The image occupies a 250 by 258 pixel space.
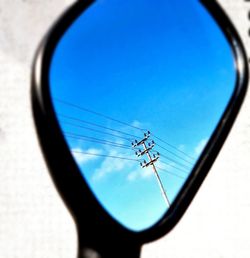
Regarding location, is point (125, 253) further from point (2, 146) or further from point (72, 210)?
point (2, 146)

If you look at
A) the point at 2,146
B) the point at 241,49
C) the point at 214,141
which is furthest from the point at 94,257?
the point at 2,146

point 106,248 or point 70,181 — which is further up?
point 70,181

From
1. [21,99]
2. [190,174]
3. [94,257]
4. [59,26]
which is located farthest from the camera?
[21,99]

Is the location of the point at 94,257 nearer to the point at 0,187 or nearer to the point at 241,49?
the point at 241,49

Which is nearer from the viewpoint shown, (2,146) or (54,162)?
(54,162)

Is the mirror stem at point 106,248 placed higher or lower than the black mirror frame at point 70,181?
lower

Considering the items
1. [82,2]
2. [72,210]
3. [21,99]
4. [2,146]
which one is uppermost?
[21,99]

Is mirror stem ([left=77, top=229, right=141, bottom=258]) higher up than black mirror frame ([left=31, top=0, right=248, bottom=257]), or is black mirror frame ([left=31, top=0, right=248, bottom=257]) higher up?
black mirror frame ([left=31, top=0, right=248, bottom=257])

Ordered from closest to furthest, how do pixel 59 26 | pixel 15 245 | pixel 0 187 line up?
pixel 59 26
pixel 15 245
pixel 0 187

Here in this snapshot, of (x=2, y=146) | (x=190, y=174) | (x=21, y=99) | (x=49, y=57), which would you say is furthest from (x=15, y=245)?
(x=49, y=57)

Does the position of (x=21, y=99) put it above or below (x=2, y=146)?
above
